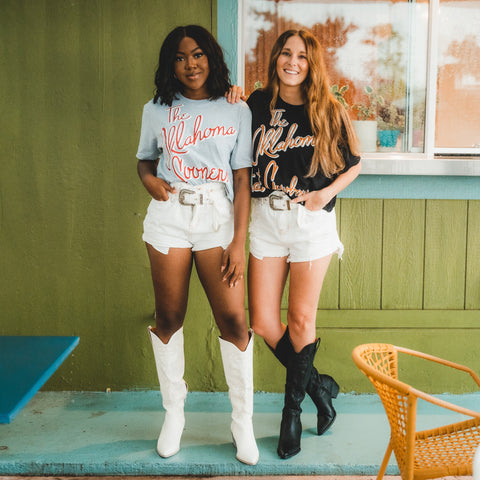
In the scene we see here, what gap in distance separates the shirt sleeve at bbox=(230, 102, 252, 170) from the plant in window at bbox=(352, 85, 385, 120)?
3.15 ft

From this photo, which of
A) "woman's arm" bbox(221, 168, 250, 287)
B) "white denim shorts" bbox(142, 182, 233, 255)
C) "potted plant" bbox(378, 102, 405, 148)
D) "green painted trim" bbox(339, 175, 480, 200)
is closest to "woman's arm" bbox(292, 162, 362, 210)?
"woman's arm" bbox(221, 168, 250, 287)

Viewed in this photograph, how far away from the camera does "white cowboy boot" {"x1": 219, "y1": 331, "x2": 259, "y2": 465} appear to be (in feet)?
7.52

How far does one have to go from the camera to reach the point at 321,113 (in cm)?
221

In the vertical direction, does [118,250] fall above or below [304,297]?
above

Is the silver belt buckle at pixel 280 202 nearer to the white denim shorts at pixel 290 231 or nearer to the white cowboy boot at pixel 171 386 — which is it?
the white denim shorts at pixel 290 231

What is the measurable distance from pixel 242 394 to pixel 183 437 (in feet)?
1.50

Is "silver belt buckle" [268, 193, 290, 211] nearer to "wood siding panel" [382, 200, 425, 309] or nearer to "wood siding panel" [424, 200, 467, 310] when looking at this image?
"wood siding panel" [382, 200, 425, 309]

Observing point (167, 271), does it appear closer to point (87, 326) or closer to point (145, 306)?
point (145, 306)

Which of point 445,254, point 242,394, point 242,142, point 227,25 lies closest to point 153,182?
point 242,142

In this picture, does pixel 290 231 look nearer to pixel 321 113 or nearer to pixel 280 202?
pixel 280 202

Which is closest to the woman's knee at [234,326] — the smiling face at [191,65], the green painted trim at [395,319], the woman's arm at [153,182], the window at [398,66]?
the woman's arm at [153,182]

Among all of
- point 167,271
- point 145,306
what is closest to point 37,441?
point 145,306

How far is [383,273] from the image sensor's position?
2986 millimetres

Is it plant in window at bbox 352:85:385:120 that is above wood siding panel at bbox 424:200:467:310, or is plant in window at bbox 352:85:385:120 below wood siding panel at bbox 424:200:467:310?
above
